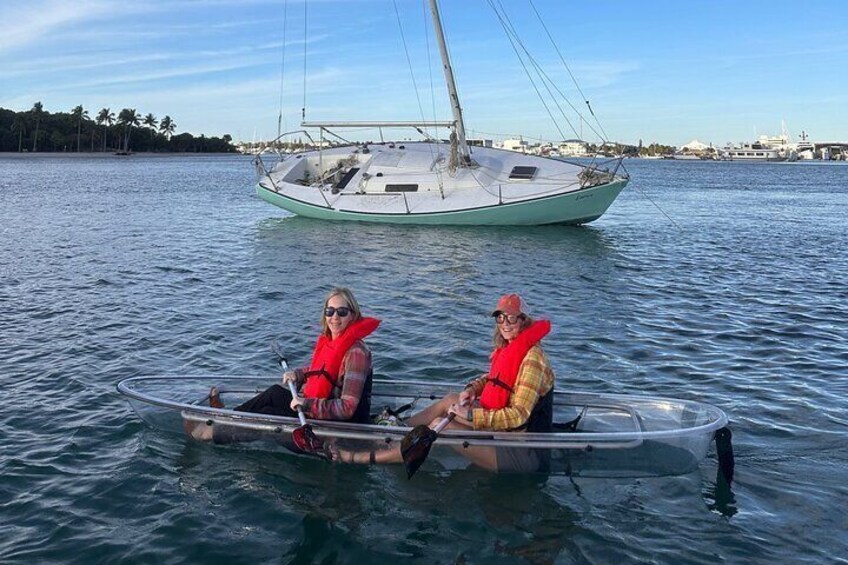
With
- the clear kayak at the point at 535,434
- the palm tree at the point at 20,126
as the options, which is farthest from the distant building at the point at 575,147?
the palm tree at the point at 20,126

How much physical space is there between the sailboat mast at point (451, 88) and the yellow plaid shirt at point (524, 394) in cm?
2416

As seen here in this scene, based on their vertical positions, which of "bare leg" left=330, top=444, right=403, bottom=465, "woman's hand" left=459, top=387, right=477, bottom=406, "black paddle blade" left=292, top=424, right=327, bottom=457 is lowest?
"bare leg" left=330, top=444, right=403, bottom=465

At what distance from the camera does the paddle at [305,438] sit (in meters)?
7.74

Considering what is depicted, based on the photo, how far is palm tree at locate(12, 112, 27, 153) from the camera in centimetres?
15875

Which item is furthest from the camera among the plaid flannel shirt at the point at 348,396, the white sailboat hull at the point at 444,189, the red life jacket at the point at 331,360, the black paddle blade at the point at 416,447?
the white sailboat hull at the point at 444,189

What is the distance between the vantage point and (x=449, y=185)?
3108 centimetres

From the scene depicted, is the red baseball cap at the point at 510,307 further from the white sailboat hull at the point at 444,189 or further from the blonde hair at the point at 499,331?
the white sailboat hull at the point at 444,189

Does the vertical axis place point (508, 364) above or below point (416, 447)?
above

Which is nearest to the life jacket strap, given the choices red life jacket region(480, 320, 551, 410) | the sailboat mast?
red life jacket region(480, 320, 551, 410)

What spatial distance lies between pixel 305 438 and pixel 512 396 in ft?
7.10

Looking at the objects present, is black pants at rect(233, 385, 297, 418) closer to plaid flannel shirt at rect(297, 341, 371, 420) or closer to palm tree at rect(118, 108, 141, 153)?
plaid flannel shirt at rect(297, 341, 371, 420)

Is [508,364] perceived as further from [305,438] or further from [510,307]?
[305,438]

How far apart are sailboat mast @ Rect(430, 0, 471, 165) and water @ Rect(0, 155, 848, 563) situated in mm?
3806

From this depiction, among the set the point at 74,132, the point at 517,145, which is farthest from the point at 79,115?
the point at 517,145
